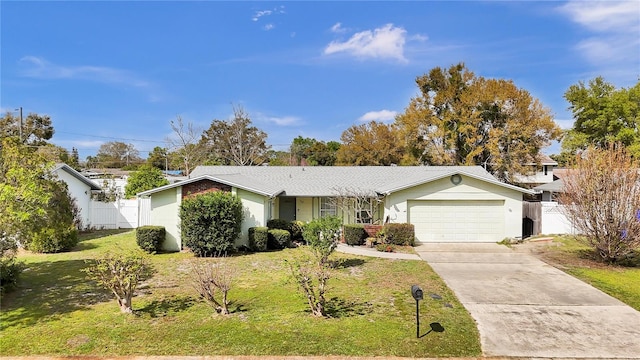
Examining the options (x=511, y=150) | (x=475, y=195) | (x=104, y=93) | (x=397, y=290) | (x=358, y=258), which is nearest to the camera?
(x=397, y=290)

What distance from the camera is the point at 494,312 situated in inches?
321

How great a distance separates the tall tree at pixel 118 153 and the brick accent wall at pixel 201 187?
66.0 metres

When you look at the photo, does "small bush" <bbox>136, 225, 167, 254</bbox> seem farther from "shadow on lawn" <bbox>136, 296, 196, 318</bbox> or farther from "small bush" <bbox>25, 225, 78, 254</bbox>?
"shadow on lawn" <bbox>136, 296, 196, 318</bbox>

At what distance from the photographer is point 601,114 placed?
3578cm

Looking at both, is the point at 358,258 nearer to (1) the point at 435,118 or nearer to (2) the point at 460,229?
(2) the point at 460,229

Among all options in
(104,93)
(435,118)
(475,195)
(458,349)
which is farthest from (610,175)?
(104,93)

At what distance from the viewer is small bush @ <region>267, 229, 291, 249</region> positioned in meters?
15.6

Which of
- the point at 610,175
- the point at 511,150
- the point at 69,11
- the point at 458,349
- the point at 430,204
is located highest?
the point at 69,11

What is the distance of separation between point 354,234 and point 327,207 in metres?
3.29

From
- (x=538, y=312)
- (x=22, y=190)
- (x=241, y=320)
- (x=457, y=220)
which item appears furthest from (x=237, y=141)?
(x=538, y=312)

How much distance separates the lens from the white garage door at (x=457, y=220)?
57.9 ft

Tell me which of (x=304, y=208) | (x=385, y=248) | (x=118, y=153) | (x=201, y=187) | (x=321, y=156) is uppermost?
(x=118, y=153)

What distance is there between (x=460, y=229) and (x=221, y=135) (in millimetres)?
39376

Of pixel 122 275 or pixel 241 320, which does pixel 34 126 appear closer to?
pixel 122 275
